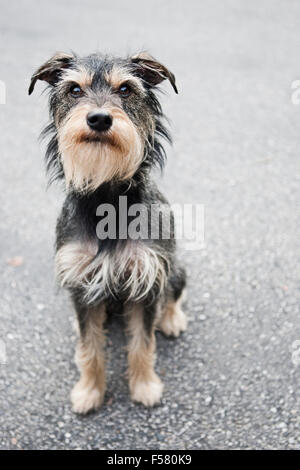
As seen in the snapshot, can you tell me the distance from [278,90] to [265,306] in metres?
4.43

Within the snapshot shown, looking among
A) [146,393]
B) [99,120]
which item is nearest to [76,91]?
[99,120]

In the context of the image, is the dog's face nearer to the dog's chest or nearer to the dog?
the dog

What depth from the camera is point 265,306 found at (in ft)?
13.9

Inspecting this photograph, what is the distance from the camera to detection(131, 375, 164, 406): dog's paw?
3.54 metres

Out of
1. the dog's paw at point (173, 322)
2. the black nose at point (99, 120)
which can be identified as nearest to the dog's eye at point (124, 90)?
the black nose at point (99, 120)

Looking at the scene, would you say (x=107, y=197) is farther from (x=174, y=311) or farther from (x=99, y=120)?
(x=174, y=311)

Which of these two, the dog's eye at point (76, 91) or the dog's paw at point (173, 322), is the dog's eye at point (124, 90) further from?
the dog's paw at point (173, 322)

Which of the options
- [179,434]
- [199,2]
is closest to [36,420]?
[179,434]

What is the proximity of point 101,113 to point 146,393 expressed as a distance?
6.49 ft

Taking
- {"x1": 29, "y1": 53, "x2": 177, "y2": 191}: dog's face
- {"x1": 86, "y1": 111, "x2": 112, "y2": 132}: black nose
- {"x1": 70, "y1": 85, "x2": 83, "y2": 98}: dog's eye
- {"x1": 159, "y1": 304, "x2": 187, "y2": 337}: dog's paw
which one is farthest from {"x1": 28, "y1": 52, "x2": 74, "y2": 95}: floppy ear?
{"x1": 159, "y1": 304, "x2": 187, "y2": 337}: dog's paw

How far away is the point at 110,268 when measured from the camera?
3.08 metres

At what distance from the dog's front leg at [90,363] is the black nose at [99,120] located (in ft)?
4.18

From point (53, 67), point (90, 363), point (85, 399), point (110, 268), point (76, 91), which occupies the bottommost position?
point (85, 399)

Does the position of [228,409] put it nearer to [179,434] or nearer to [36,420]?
[179,434]
